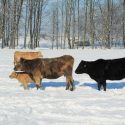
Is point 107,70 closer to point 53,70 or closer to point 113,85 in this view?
point 113,85

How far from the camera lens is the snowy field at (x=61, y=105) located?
7758 millimetres

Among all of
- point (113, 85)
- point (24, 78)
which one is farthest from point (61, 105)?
point (113, 85)

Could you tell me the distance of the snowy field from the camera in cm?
776

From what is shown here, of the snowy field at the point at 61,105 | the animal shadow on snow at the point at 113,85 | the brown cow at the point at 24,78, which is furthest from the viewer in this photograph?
the animal shadow on snow at the point at 113,85

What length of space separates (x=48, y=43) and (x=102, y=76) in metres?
61.7

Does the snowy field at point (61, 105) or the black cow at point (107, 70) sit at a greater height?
the black cow at point (107, 70)

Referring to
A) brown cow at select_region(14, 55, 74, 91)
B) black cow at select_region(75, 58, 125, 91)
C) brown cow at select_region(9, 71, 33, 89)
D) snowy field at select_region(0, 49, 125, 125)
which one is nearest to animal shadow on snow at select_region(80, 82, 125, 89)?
snowy field at select_region(0, 49, 125, 125)

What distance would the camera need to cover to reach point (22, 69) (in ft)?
40.8

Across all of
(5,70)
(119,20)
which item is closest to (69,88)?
(5,70)

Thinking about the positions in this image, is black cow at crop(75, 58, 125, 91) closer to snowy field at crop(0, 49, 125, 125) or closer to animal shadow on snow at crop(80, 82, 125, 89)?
snowy field at crop(0, 49, 125, 125)

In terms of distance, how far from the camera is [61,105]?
934 cm

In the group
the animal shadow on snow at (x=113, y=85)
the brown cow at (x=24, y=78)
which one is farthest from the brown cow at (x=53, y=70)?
the animal shadow on snow at (x=113, y=85)

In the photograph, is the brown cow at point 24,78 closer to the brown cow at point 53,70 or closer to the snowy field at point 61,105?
the snowy field at point 61,105

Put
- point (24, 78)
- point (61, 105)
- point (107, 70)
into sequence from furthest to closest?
1. point (24, 78)
2. point (107, 70)
3. point (61, 105)
